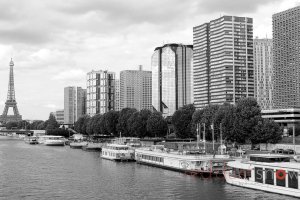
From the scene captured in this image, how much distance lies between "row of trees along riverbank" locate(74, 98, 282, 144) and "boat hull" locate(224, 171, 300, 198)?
38265mm

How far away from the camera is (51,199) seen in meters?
58.1

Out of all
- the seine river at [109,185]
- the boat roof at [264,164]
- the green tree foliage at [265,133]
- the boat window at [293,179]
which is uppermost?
the green tree foliage at [265,133]

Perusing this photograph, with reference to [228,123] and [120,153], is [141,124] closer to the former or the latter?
[120,153]

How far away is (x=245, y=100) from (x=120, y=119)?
87.0 m

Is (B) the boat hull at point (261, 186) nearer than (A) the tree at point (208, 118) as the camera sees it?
Yes

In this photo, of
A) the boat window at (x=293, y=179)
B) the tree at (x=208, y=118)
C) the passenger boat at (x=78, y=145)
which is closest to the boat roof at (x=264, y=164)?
the boat window at (x=293, y=179)

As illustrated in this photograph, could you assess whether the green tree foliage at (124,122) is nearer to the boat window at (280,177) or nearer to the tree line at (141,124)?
the tree line at (141,124)

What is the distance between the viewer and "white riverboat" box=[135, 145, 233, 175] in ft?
264

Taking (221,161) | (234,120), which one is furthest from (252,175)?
(234,120)

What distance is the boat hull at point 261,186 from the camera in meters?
58.4

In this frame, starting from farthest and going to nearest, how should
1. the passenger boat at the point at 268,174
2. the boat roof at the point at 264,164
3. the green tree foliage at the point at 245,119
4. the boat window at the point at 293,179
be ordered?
the green tree foliage at the point at 245,119 → the boat roof at the point at 264,164 → the passenger boat at the point at 268,174 → the boat window at the point at 293,179

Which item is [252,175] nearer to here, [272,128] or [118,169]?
[118,169]

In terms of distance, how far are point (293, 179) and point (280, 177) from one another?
2264 mm

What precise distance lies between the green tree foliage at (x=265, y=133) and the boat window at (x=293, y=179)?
46955mm
